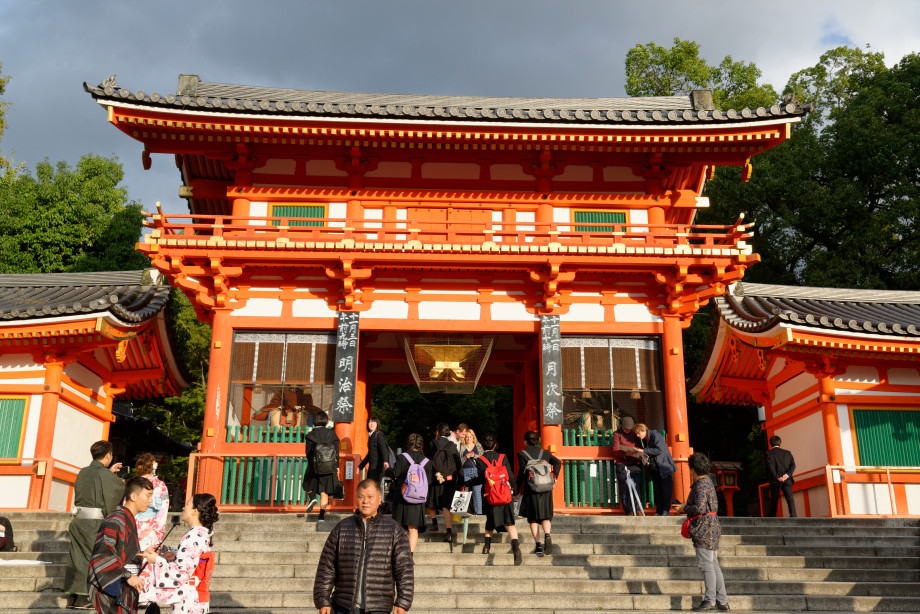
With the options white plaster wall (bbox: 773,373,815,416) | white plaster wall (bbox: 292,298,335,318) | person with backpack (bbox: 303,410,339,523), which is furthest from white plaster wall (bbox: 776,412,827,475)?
white plaster wall (bbox: 292,298,335,318)

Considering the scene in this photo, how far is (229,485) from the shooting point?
13.2 m

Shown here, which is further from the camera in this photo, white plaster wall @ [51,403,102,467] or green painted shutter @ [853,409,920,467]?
white plaster wall @ [51,403,102,467]

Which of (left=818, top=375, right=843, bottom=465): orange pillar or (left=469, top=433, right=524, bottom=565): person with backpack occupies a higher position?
(left=818, top=375, right=843, bottom=465): orange pillar

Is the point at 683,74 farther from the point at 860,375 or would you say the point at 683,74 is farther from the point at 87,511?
the point at 87,511

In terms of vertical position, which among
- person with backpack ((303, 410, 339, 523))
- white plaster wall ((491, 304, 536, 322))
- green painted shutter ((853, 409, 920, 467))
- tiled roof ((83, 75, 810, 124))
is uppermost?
tiled roof ((83, 75, 810, 124))

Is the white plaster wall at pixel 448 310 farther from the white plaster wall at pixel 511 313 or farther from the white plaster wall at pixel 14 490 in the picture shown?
the white plaster wall at pixel 14 490

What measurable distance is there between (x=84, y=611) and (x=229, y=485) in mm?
4935

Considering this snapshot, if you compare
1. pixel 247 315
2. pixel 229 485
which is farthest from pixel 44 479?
pixel 247 315

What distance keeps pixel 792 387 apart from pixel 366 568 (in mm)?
12811

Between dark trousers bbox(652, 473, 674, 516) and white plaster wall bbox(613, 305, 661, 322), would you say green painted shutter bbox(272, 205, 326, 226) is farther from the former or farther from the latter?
dark trousers bbox(652, 473, 674, 516)

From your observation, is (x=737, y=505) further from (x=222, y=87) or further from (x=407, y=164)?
(x=222, y=87)

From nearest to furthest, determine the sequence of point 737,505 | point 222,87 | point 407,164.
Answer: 1. point 407,164
2. point 222,87
3. point 737,505

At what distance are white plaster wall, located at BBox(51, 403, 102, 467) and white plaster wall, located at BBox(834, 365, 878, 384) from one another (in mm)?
14471

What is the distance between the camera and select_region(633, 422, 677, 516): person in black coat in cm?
1249
